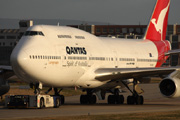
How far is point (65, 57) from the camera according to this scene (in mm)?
32250

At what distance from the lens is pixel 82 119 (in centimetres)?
2302

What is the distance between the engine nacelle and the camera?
32.5 m

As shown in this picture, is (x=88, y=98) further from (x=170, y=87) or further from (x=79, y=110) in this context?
(x=79, y=110)

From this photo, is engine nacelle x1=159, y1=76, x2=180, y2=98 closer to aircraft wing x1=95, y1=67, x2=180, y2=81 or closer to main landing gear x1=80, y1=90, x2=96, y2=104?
aircraft wing x1=95, y1=67, x2=180, y2=81

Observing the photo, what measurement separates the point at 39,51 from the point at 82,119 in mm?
8652

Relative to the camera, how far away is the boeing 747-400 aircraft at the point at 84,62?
30.3 metres

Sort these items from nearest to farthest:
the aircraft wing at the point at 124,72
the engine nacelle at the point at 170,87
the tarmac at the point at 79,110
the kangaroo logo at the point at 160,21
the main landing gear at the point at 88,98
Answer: the tarmac at the point at 79,110
the engine nacelle at the point at 170,87
the aircraft wing at the point at 124,72
the main landing gear at the point at 88,98
the kangaroo logo at the point at 160,21

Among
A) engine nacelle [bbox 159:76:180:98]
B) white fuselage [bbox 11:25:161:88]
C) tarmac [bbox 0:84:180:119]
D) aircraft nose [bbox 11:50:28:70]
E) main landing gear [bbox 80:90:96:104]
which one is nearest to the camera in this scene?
tarmac [bbox 0:84:180:119]

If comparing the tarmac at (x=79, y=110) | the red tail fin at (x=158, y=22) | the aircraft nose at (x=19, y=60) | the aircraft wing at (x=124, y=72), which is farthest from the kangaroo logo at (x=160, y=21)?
the aircraft nose at (x=19, y=60)

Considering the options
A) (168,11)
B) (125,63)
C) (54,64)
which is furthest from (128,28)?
(54,64)

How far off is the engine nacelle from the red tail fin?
12889 millimetres

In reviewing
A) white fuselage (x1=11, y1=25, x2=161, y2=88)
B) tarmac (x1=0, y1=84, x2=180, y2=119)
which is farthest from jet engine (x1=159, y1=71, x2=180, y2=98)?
white fuselage (x1=11, y1=25, x2=161, y2=88)

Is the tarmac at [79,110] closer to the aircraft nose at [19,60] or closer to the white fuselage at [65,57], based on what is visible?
the white fuselage at [65,57]

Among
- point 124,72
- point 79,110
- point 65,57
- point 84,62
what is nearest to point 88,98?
point 124,72
